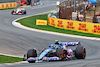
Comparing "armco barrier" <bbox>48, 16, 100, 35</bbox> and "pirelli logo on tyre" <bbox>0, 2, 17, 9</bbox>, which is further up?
"pirelli logo on tyre" <bbox>0, 2, 17, 9</bbox>

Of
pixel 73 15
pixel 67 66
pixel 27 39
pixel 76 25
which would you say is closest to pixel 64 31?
pixel 76 25

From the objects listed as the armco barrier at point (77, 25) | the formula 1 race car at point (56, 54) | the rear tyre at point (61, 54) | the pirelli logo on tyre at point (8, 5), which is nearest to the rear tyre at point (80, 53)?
the formula 1 race car at point (56, 54)

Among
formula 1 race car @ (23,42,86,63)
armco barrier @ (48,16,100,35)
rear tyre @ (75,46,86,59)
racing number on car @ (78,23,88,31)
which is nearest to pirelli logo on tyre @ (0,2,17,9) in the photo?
armco barrier @ (48,16,100,35)

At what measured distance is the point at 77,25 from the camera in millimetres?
34062

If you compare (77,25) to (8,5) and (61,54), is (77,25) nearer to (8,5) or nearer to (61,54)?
(61,54)

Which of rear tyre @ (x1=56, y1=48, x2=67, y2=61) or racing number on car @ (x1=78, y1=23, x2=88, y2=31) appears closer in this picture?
rear tyre @ (x1=56, y1=48, x2=67, y2=61)

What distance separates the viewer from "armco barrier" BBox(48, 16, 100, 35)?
3169 cm

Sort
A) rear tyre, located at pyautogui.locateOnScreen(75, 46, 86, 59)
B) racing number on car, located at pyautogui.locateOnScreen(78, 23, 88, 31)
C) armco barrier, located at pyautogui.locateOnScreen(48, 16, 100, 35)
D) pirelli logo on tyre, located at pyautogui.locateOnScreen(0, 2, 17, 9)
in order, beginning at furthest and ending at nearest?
pirelli logo on tyre, located at pyautogui.locateOnScreen(0, 2, 17, 9), racing number on car, located at pyautogui.locateOnScreen(78, 23, 88, 31), armco barrier, located at pyautogui.locateOnScreen(48, 16, 100, 35), rear tyre, located at pyautogui.locateOnScreen(75, 46, 86, 59)

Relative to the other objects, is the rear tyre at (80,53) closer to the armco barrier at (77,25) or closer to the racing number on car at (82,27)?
the armco barrier at (77,25)

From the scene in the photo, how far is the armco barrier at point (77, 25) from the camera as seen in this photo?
3169 cm

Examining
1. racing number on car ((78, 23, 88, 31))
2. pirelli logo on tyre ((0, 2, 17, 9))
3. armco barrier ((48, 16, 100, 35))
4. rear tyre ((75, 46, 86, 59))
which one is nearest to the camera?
rear tyre ((75, 46, 86, 59))

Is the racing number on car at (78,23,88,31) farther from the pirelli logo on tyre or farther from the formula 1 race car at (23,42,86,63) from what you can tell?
the pirelli logo on tyre

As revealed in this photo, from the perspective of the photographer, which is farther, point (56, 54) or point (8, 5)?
point (8, 5)

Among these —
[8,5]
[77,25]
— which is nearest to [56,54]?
[77,25]
